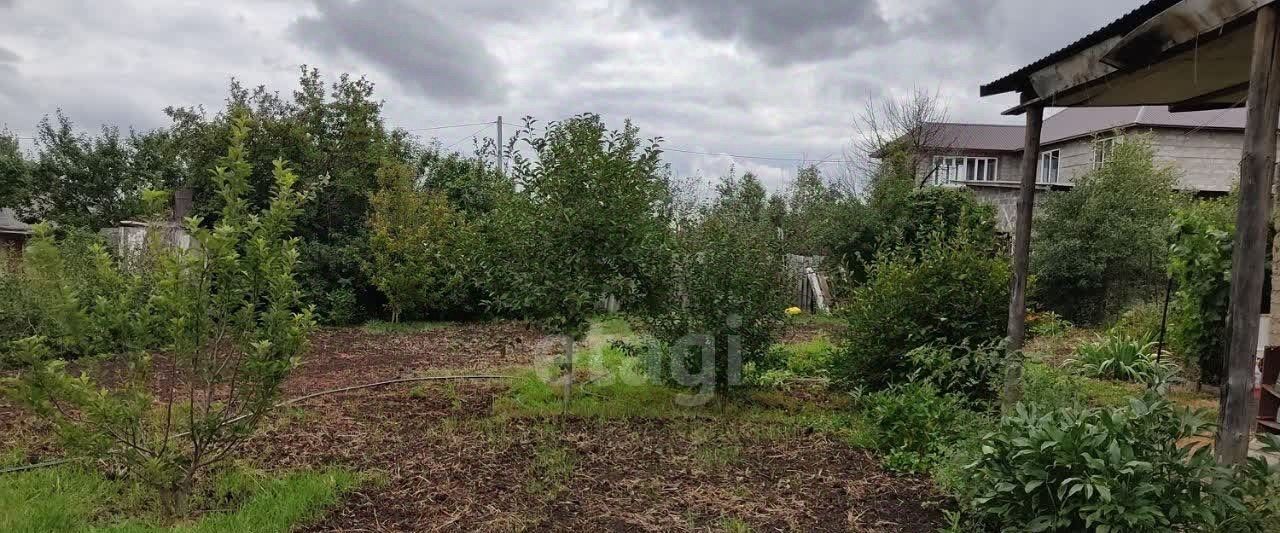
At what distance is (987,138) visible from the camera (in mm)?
26266

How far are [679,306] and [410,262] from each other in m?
7.19

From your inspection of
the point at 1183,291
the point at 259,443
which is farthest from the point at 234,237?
the point at 1183,291

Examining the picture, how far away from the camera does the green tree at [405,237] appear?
11500 millimetres

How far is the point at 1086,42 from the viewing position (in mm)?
3666

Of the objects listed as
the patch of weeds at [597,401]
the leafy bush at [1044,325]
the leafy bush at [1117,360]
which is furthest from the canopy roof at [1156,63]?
the leafy bush at [1044,325]

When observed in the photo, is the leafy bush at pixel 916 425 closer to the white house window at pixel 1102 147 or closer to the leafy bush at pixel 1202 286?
the leafy bush at pixel 1202 286

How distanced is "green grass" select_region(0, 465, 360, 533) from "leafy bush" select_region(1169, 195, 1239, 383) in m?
6.49

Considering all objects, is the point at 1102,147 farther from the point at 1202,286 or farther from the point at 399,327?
the point at 399,327

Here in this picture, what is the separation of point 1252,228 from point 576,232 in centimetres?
382

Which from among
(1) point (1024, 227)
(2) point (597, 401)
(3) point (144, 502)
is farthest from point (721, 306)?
(3) point (144, 502)

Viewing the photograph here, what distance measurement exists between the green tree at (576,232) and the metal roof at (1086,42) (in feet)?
8.15

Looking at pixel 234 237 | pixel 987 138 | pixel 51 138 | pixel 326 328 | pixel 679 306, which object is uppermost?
pixel 987 138

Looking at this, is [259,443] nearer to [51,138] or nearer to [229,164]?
[229,164]

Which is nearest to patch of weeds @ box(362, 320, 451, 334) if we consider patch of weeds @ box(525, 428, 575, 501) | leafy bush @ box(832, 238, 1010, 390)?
patch of weeds @ box(525, 428, 575, 501)
